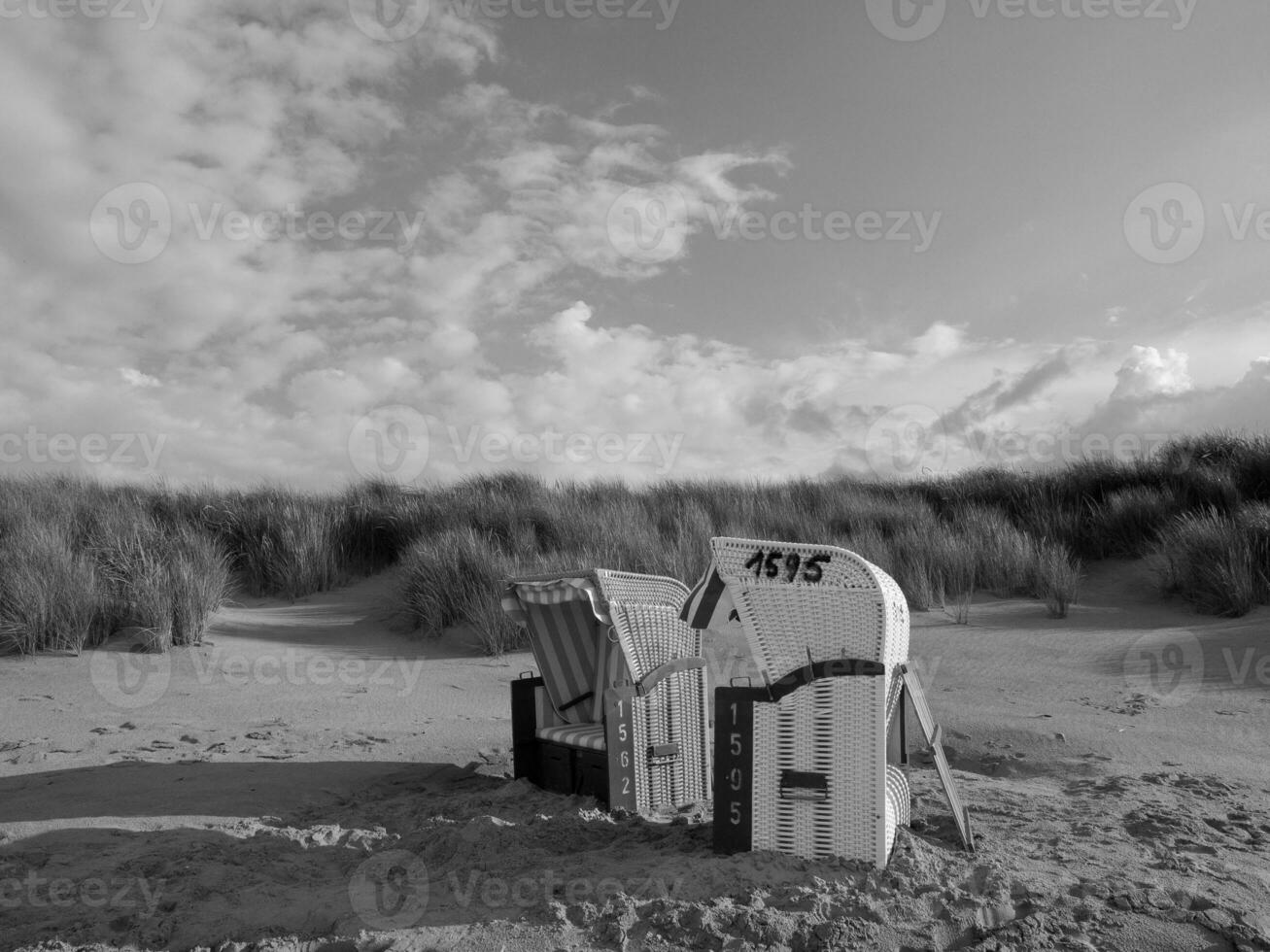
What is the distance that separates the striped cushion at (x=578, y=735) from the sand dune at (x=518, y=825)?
298 millimetres

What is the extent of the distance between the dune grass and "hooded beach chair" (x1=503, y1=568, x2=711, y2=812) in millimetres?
3478

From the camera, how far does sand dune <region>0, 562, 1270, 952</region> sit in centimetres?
341

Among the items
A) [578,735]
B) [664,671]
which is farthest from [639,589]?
[578,735]

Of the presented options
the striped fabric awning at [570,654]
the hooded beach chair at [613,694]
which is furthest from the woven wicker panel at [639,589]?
the striped fabric awning at [570,654]

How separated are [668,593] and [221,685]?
4.65 metres

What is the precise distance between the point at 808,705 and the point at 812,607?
39 centimetres

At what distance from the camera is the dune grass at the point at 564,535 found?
30.1ft

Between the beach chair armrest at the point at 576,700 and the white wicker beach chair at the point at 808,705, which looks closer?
the white wicker beach chair at the point at 808,705

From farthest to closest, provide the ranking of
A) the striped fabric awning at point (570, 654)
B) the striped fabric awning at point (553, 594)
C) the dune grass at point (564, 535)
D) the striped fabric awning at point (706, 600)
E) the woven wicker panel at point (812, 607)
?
the dune grass at point (564, 535), the striped fabric awning at point (570, 654), the striped fabric awning at point (553, 594), the striped fabric awning at point (706, 600), the woven wicker panel at point (812, 607)

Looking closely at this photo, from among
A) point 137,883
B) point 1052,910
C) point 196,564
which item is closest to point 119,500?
point 196,564

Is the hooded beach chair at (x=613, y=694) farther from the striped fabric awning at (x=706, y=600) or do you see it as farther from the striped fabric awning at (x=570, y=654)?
the striped fabric awning at (x=706, y=600)

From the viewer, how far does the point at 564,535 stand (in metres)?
12.4

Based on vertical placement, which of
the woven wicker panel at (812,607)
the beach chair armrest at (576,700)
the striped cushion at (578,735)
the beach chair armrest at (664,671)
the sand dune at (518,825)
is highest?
the woven wicker panel at (812,607)

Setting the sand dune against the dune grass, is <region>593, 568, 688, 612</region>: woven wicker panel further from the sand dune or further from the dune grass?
the dune grass
